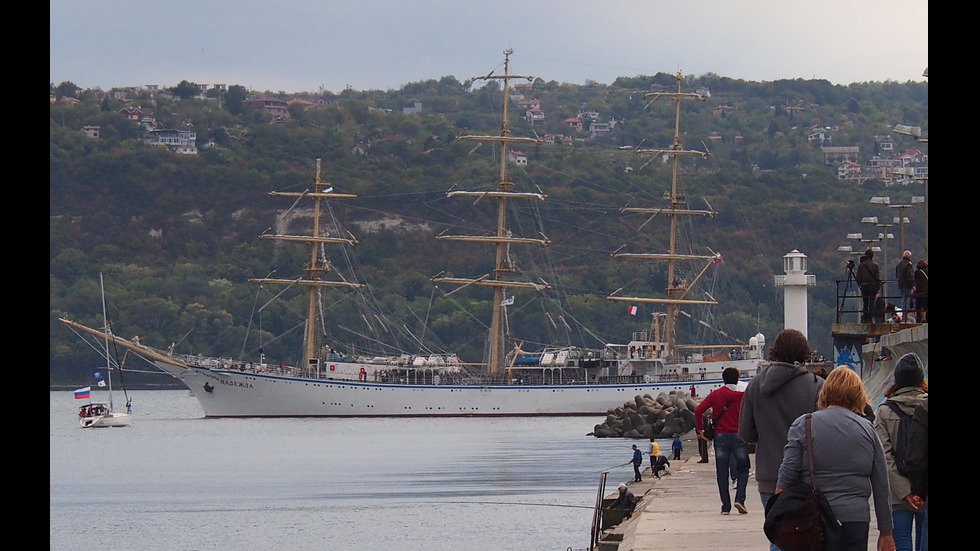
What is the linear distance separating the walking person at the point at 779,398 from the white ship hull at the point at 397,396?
222 feet

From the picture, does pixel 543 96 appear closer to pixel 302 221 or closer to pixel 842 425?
pixel 302 221

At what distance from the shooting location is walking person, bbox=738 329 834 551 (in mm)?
8523

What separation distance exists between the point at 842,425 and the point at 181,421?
79757 millimetres

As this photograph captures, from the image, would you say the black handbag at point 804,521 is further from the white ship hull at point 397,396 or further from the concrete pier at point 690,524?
the white ship hull at point 397,396

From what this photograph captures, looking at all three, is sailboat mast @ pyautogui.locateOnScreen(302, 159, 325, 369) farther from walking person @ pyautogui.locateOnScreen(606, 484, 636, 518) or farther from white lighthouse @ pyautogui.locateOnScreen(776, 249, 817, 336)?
walking person @ pyautogui.locateOnScreen(606, 484, 636, 518)

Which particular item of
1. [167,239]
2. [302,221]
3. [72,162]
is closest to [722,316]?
[302,221]

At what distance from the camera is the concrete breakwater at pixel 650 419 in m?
50.7

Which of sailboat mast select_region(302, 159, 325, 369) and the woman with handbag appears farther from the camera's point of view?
sailboat mast select_region(302, 159, 325, 369)

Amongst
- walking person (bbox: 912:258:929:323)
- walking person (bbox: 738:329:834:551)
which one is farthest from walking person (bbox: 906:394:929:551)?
walking person (bbox: 912:258:929:323)

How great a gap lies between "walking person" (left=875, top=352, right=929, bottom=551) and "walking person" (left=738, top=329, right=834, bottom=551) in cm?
106

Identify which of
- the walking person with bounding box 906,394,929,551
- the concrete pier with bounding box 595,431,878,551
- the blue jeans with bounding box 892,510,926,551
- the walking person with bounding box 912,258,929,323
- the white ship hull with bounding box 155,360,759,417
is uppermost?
the walking person with bounding box 912,258,929,323

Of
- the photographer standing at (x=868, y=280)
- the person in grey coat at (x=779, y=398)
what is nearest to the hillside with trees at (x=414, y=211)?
the photographer standing at (x=868, y=280)
